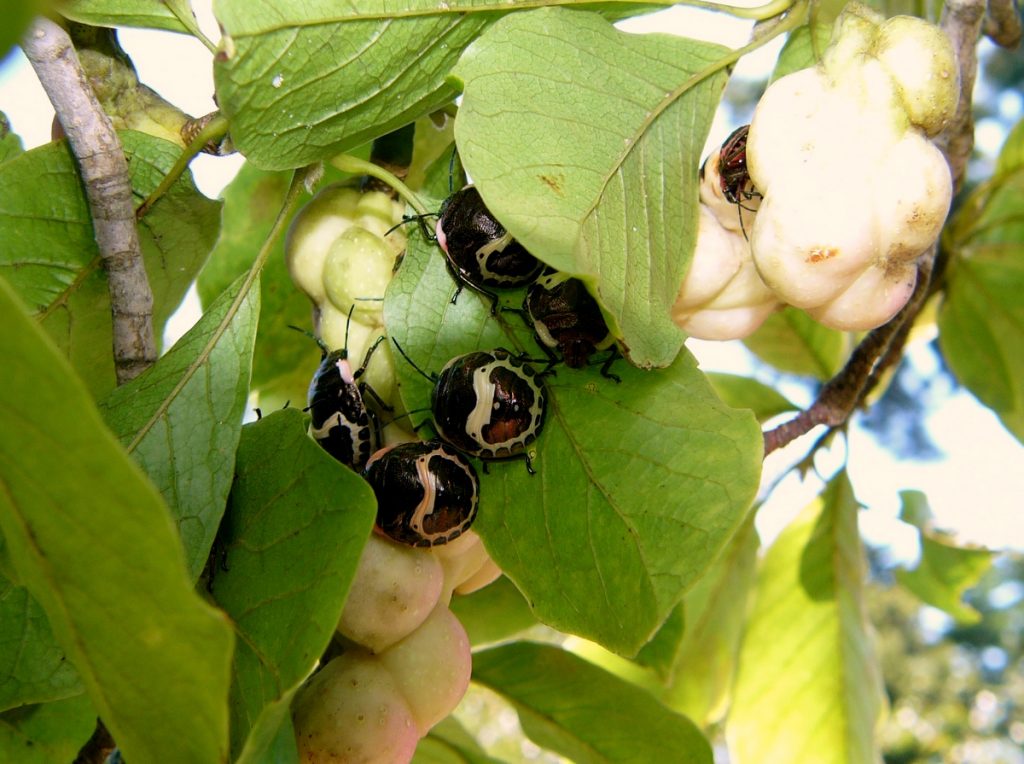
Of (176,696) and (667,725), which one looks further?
(667,725)

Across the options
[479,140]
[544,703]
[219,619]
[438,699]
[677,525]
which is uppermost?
[479,140]

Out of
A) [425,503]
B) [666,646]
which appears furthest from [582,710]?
[425,503]

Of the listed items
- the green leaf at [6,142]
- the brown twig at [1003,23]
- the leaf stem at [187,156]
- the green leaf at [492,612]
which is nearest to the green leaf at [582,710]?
the green leaf at [492,612]

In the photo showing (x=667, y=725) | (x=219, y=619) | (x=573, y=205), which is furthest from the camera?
(x=667, y=725)

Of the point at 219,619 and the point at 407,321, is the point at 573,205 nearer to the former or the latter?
the point at 407,321

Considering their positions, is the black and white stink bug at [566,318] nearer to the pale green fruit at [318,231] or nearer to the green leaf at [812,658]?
the pale green fruit at [318,231]

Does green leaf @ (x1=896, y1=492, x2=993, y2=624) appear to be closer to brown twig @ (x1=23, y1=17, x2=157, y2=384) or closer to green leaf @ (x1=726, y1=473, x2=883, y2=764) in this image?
green leaf @ (x1=726, y1=473, x2=883, y2=764)

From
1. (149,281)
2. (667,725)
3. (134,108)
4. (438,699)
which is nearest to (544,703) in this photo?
(667,725)
